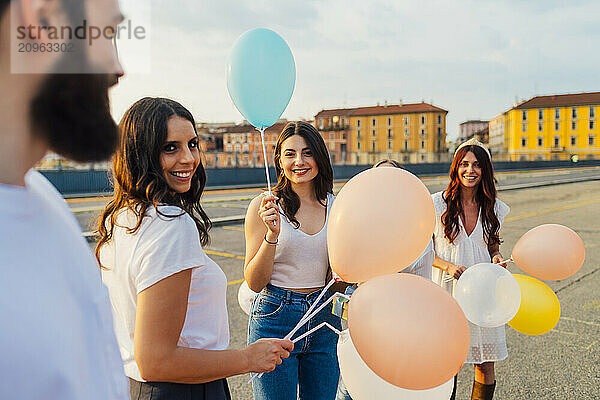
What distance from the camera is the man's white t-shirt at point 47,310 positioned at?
2.20ft

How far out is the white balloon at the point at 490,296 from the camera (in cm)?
253

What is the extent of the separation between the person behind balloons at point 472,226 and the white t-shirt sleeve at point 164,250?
84.4 inches

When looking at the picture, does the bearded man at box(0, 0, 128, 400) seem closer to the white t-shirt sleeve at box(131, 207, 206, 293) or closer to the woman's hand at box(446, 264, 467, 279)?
the white t-shirt sleeve at box(131, 207, 206, 293)

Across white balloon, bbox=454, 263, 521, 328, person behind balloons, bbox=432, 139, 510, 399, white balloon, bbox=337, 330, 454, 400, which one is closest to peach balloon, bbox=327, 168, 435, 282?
white balloon, bbox=337, 330, 454, 400

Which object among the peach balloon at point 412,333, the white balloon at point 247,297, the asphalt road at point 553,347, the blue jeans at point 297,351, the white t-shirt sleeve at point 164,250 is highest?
the white t-shirt sleeve at point 164,250

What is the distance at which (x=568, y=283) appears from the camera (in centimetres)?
645

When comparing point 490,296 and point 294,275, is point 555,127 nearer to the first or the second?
point 490,296

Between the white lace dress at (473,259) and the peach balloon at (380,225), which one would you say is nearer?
the peach balloon at (380,225)

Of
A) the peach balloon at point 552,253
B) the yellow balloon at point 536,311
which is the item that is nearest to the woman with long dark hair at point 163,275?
the yellow balloon at point 536,311

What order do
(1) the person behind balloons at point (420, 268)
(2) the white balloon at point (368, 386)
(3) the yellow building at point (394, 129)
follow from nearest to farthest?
(2) the white balloon at point (368, 386), (1) the person behind balloons at point (420, 268), (3) the yellow building at point (394, 129)

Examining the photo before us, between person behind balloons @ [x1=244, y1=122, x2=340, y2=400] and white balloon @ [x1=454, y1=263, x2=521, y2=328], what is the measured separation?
728mm

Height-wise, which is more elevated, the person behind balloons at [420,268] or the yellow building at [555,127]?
the yellow building at [555,127]

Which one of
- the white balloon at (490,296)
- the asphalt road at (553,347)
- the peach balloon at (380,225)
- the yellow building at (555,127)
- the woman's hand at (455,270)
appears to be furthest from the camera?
the yellow building at (555,127)

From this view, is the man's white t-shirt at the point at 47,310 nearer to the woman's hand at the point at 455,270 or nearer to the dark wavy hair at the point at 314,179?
the dark wavy hair at the point at 314,179
